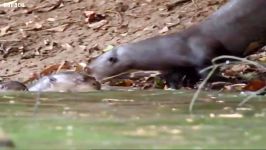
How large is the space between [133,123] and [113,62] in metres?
5.06

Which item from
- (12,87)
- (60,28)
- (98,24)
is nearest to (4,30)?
(60,28)

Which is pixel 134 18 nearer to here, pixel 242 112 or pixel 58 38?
pixel 58 38

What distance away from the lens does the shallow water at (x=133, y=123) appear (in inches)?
87.3

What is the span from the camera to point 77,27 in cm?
897

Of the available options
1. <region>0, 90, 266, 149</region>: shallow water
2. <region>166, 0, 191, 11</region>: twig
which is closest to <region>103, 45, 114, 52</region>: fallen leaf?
<region>166, 0, 191, 11</region>: twig

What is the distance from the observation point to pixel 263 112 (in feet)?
10.6

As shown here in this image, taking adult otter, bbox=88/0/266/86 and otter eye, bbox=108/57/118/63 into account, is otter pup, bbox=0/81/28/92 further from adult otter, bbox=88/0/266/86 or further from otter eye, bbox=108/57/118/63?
otter eye, bbox=108/57/118/63

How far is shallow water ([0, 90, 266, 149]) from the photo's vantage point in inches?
87.3

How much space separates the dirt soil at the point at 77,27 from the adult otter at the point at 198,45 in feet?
1.41

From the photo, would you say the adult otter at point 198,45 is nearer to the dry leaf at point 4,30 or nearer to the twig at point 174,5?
the twig at point 174,5

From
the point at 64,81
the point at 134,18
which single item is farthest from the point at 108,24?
the point at 64,81

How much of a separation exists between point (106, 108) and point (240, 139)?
125 cm

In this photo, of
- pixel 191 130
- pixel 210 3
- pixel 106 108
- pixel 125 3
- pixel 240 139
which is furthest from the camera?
pixel 125 3

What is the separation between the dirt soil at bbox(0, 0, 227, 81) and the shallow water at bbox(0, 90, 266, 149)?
3.99 meters
